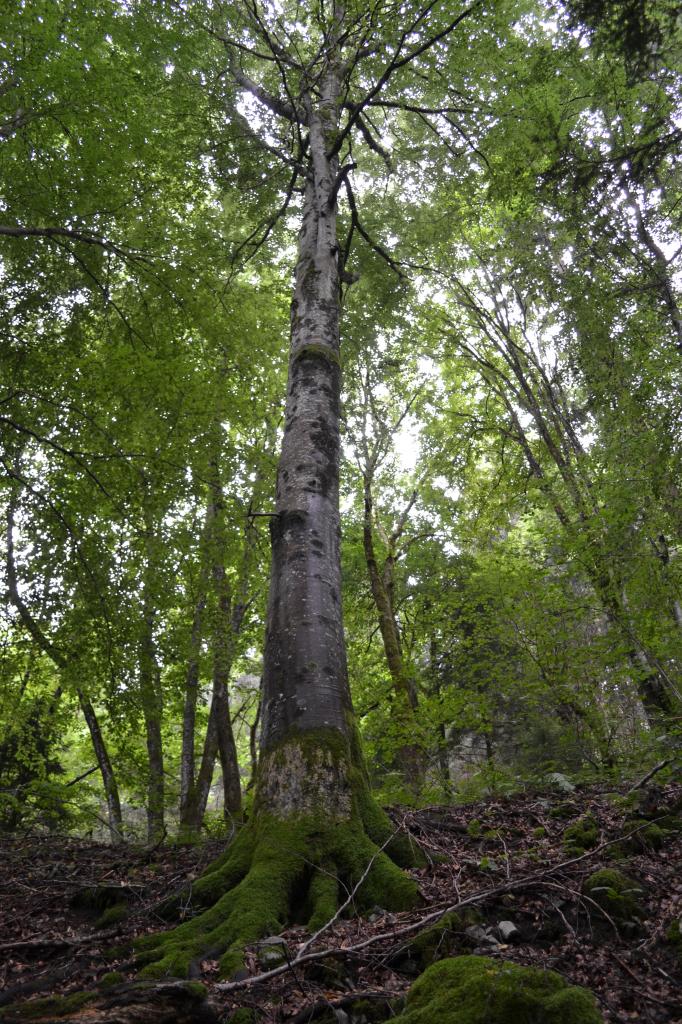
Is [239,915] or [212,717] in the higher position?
[212,717]

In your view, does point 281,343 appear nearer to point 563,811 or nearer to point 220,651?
point 220,651

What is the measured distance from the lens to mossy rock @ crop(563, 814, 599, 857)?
3.28 m

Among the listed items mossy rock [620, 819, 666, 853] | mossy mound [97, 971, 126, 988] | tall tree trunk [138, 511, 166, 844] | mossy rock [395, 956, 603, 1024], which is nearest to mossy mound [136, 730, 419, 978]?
mossy mound [97, 971, 126, 988]

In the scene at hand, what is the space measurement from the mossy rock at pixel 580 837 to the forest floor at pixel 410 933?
0.03 m

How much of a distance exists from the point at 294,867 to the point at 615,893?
156cm

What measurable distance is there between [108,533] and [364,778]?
18.6 ft

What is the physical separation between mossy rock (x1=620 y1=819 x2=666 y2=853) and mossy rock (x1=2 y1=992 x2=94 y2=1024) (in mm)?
2927

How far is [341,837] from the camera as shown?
314 cm

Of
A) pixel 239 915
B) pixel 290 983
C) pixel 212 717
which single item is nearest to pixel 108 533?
pixel 212 717

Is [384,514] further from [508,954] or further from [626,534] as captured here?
[508,954]

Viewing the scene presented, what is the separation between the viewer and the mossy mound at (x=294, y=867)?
2.61m

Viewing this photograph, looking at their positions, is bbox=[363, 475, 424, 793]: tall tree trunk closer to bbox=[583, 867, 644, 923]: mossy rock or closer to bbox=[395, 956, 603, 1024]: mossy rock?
bbox=[583, 867, 644, 923]: mossy rock

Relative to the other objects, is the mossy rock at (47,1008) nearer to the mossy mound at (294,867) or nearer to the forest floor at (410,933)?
the forest floor at (410,933)

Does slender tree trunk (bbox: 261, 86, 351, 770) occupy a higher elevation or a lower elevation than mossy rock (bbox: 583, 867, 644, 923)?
higher
